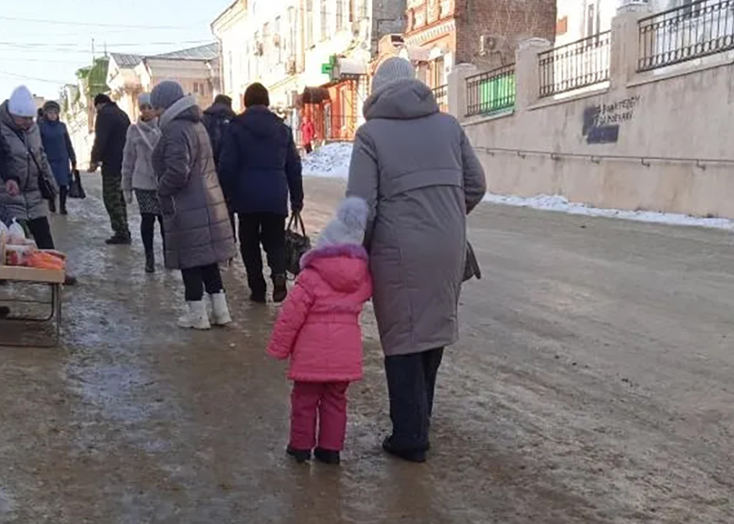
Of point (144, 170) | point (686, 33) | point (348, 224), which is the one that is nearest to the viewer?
point (348, 224)

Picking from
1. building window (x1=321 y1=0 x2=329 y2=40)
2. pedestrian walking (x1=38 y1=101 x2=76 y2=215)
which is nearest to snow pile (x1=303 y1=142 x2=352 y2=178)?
building window (x1=321 y1=0 x2=329 y2=40)

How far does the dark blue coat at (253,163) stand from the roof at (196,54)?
178 ft

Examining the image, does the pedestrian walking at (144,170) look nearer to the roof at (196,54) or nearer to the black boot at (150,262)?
the black boot at (150,262)

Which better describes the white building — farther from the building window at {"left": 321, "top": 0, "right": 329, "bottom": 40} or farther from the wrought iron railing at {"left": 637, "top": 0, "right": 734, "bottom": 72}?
the building window at {"left": 321, "top": 0, "right": 329, "bottom": 40}

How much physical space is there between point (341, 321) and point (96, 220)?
409 inches

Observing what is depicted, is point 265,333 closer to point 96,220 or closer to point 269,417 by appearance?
point 269,417

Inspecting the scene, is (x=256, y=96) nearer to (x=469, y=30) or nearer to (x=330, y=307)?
(x=330, y=307)

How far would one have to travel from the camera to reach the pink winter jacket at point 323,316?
3826mm

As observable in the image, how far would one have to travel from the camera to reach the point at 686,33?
1458cm

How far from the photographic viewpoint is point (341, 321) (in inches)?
152

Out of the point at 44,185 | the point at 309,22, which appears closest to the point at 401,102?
the point at 44,185

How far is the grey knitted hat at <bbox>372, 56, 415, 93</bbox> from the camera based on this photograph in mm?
3953

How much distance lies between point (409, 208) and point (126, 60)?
2685 inches

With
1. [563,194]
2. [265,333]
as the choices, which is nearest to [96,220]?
[265,333]
